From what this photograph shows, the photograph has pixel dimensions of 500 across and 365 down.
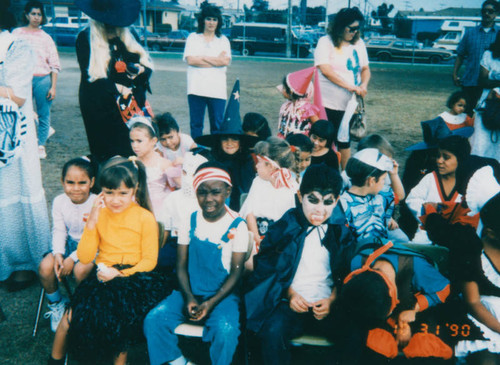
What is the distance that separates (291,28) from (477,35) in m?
16.2

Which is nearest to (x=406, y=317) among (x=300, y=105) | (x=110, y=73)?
(x=300, y=105)

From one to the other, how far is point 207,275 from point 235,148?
1460mm

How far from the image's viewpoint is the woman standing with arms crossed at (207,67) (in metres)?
4.95

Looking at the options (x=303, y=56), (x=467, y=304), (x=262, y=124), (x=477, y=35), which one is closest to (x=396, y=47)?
(x=303, y=56)

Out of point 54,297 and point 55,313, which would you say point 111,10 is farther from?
point 55,313

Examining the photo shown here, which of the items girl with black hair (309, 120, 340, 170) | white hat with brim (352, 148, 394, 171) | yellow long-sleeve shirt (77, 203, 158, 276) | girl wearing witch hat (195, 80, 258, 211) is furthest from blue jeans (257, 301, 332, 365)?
girl with black hair (309, 120, 340, 170)

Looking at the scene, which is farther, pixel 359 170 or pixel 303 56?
pixel 303 56

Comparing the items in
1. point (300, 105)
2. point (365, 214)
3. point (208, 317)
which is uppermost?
point (300, 105)

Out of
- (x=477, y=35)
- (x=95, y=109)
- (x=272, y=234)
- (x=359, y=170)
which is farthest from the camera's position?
(x=477, y=35)

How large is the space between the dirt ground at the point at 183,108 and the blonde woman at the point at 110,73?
1310 millimetres

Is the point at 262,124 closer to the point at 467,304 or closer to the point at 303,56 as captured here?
the point at 467,304

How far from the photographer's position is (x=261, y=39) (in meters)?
21.8

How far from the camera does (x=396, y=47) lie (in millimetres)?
21438

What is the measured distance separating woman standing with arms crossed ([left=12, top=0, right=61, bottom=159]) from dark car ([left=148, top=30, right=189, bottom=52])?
18003 mm
